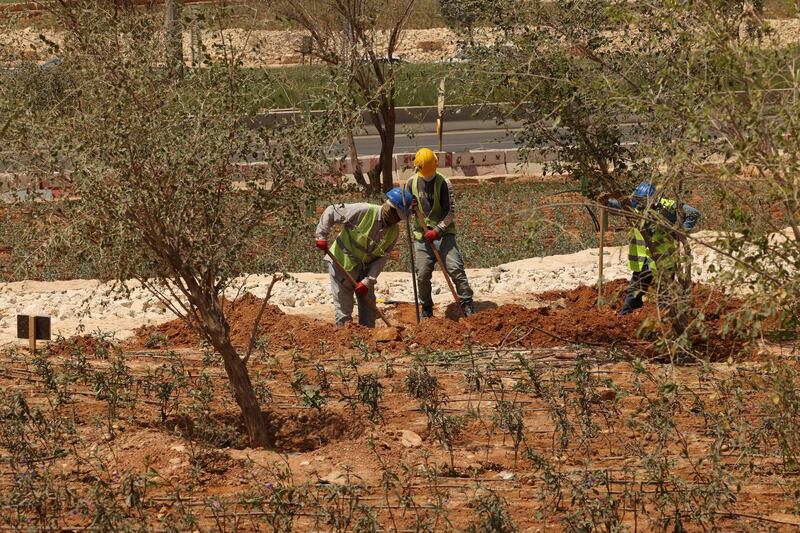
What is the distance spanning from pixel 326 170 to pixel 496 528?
270 centimetres

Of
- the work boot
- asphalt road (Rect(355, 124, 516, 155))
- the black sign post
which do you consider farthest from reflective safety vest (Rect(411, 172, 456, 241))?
asphalt road (Rect(355, 124, 516, 155))

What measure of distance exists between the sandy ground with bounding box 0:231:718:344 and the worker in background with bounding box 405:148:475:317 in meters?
0.66

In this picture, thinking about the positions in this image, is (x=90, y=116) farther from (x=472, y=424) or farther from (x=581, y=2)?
(x=581, y=2)

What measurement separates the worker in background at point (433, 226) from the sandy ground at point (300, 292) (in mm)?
660

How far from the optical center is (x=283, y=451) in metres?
7.49

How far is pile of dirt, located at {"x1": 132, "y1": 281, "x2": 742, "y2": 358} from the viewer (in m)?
9.79

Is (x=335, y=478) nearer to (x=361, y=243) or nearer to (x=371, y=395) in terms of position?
(x=371, y=395)

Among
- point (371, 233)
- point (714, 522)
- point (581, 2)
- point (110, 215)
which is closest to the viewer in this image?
point (714, 522)

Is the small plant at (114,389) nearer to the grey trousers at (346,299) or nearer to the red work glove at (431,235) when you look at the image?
the grey trousers at (346,299)

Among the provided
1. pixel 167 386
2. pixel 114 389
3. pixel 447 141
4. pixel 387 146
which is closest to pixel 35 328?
pixel 114 389

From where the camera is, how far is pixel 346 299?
433 inches

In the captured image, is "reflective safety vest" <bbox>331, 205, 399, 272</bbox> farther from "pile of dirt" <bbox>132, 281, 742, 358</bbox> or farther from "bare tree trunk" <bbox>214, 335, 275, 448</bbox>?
"bare tree trunk" <bbox>214, 335, 275, 448</bbox>

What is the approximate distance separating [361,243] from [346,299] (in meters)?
0.60

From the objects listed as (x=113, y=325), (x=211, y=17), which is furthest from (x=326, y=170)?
(x=113, y=325)
